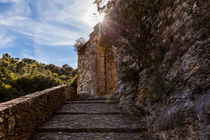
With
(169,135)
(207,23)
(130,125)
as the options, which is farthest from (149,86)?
(207,23)

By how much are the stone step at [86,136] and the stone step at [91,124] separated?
0.12m

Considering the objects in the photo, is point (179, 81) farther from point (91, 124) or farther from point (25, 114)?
point (25, 114)

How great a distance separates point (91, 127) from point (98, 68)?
5.18 meters

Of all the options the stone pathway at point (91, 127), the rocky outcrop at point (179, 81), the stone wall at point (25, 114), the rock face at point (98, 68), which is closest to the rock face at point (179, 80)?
the rocky outcrop at point (179, 81)

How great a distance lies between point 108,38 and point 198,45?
8.50ft

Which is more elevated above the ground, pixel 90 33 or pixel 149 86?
pixel 90 33

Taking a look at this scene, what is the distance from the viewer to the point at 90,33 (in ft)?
29.7

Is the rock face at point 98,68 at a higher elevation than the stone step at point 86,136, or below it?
higher

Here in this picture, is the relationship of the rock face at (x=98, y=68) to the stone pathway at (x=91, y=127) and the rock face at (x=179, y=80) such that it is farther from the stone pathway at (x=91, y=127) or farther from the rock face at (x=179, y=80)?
the rock face at (x=179, y=80)

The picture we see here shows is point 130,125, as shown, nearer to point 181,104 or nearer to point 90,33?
point 181,104

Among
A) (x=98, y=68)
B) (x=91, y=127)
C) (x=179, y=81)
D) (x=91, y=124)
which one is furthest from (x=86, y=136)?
(x=98, y=68)

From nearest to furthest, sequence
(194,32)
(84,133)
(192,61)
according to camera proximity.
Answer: (192,61) → (194,32) → (84,133)

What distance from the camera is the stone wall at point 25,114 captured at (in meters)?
2.02

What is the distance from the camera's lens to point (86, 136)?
2613 millimetres
